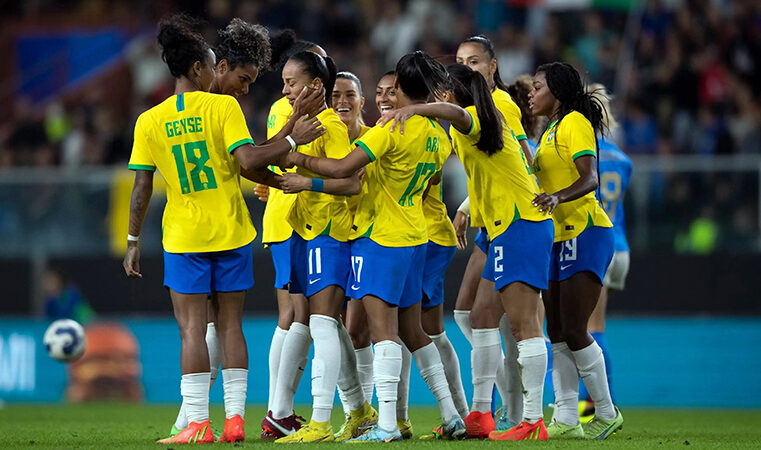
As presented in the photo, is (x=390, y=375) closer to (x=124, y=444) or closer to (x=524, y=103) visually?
(x=124, y=444)

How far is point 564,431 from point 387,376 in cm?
143

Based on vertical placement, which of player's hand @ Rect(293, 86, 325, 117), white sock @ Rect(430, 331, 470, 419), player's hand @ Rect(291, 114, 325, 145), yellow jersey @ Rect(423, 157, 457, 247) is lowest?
white sock @ Rect(430, 331, 470, 419)

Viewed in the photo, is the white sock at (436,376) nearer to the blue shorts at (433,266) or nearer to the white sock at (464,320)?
the blue shorts at (433,266)

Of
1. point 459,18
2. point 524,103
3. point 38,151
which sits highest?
point 459,18

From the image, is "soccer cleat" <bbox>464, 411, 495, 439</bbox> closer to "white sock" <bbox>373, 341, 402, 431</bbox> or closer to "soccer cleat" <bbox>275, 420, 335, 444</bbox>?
"white sock" <bbox>373, 341, 402, 431</bbox>

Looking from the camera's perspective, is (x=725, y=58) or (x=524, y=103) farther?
(x=725, y=58)

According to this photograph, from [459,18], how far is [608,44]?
8.47 ft

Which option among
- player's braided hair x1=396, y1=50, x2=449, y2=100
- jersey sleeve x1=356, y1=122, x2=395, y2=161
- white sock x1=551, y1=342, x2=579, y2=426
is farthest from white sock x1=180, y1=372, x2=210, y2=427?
white sock x1=551, y1=342, x2=579, y2=426

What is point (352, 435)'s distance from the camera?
7402 millimetres

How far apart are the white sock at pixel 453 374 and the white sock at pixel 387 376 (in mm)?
972

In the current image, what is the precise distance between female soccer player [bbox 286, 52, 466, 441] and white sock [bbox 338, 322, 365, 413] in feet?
2.36

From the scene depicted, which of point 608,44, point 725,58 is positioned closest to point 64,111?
point 608,44

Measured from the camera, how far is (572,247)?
24.1 feet

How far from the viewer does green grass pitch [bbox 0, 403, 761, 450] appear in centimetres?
695
